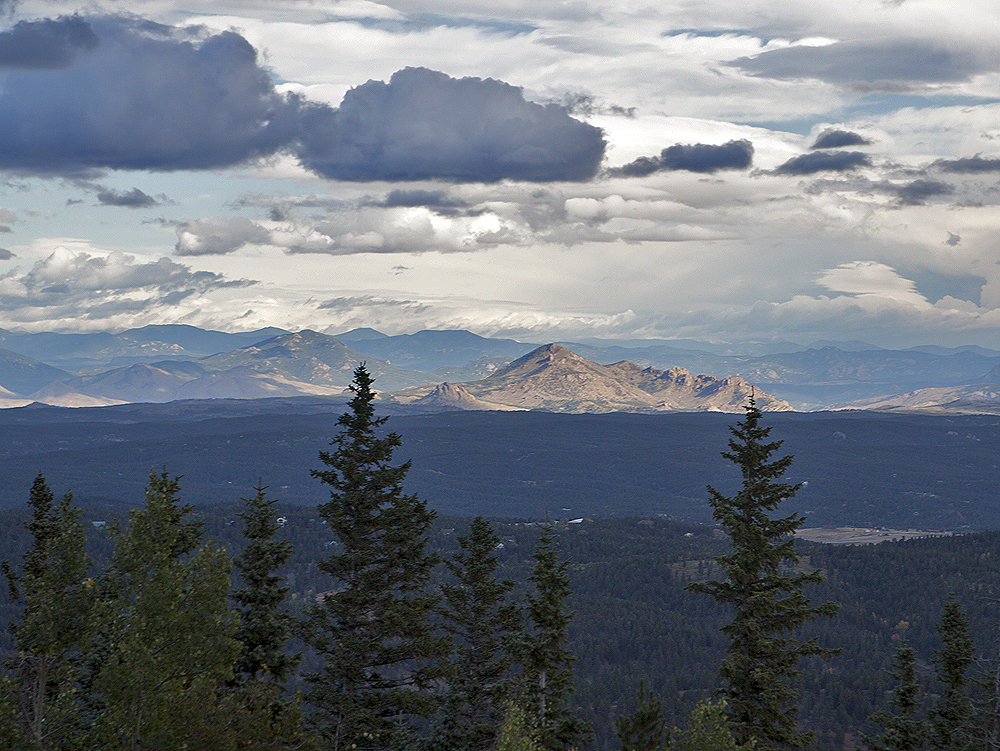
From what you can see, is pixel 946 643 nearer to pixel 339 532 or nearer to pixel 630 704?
pixel 339 532

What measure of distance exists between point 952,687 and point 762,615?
2258 cm

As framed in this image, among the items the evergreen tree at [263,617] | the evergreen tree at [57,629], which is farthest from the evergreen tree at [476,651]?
the evergreen tree at [57,629]

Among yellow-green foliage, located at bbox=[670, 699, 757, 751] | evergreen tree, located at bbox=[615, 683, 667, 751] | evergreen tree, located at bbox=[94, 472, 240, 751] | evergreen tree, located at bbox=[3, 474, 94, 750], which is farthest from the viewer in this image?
evergreen tree, located at bbox=[615, 683, 667, 751]

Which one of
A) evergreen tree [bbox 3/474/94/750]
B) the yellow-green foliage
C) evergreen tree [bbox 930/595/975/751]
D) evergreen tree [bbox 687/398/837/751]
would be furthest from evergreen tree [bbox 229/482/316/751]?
evergreen tree [bbox 930/595/975/751]

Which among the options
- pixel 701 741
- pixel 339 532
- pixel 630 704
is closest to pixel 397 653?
pixel 339 532

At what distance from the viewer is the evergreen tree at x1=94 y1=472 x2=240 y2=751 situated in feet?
84.2

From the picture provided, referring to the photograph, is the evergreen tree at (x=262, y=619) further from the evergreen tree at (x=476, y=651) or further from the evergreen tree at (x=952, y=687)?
the evergreen tree at (x=952, y=687)

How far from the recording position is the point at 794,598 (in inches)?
1412

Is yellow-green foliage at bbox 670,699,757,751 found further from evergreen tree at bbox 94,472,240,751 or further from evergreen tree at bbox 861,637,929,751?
evergreen tree at bbox 94,472,240,751

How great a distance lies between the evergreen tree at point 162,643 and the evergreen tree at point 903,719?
35532 millimetres

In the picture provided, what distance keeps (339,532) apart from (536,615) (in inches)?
384

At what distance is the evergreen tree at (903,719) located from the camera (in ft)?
149

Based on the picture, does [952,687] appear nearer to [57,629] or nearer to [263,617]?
[263,617]

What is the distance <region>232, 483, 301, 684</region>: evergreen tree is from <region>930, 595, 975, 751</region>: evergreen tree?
118 ft
